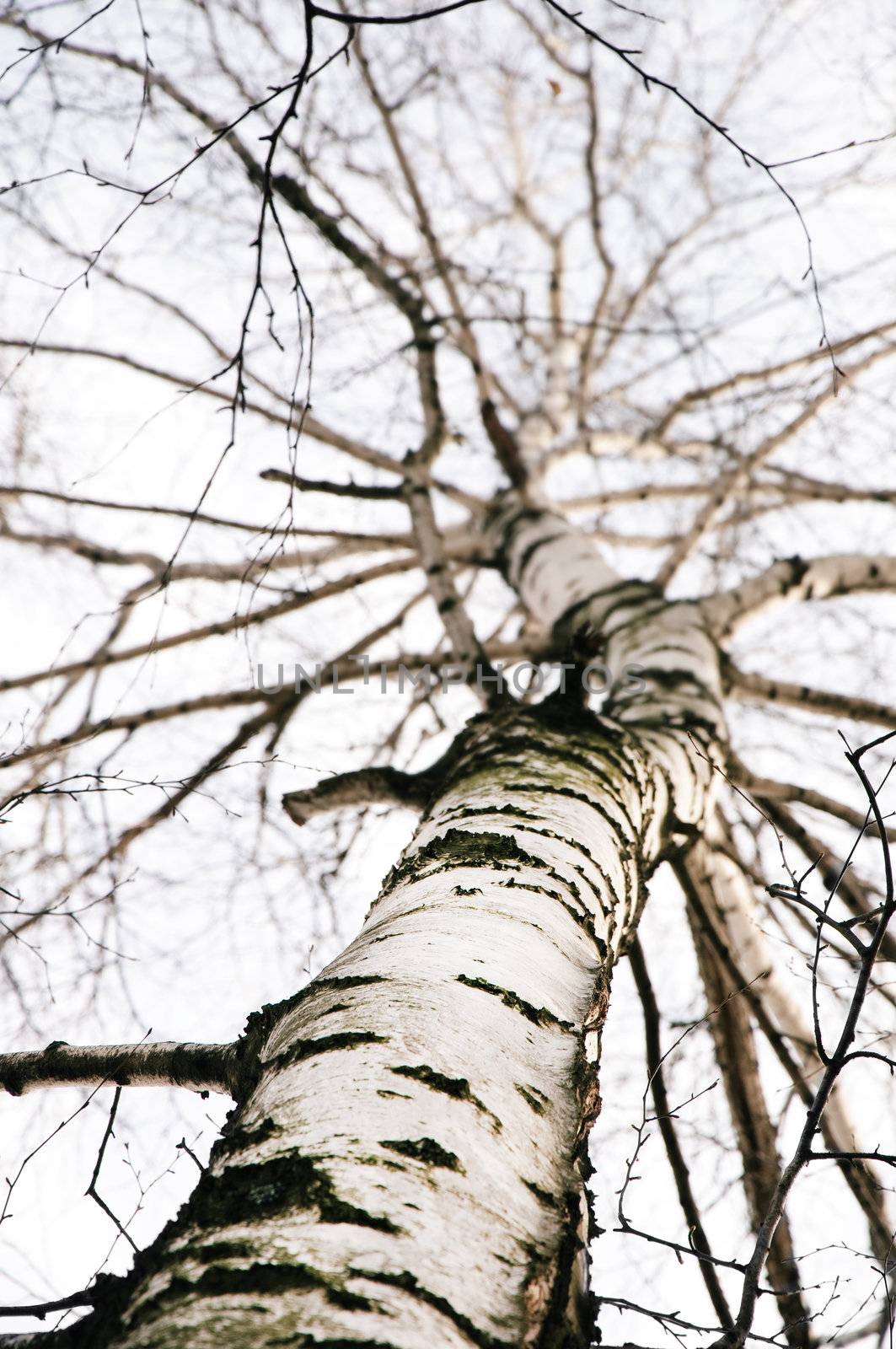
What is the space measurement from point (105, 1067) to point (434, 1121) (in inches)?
27.1

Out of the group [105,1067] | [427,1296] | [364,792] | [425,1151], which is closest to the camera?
[427,1296]

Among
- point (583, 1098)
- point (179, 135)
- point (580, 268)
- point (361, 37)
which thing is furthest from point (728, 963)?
point (580, 268)

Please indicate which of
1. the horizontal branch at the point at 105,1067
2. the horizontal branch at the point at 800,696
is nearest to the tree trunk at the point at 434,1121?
the horizontal branch at the point at 105,1067

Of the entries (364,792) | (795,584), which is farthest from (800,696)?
(364,792)

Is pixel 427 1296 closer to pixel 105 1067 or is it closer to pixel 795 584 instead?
pixel 105 1067

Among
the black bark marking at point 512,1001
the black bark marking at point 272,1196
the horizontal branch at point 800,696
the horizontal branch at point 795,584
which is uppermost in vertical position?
the horizontal branch at point 795,584

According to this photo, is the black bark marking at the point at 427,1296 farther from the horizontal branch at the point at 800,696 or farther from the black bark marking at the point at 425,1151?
the horizontal branch at the point at 800,696

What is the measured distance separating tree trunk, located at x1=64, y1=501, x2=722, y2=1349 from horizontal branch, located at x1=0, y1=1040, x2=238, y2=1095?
0.66 ft

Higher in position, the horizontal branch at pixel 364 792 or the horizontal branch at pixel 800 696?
the horizontal branch at pixel 800 696

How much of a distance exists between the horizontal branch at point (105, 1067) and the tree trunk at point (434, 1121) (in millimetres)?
200

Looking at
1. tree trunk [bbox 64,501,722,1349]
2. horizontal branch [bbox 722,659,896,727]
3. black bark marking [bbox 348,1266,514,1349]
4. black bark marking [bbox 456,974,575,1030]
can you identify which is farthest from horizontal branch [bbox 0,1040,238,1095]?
horizontal branch [bbox 722,659,896,727]

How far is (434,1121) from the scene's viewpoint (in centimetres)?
76

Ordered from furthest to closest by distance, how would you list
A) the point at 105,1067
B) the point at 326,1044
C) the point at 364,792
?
the point at 364,792, the point at 105,1067, the point at 326,1044

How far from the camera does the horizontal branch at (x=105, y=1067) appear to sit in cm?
118
